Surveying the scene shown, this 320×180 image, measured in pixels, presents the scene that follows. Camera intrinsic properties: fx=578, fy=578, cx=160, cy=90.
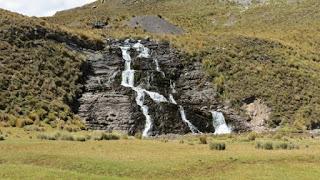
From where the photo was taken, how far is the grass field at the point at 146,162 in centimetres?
2702

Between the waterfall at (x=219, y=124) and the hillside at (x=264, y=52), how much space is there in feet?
14.0

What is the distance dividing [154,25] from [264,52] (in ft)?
116

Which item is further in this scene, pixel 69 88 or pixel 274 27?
pixel 274 27

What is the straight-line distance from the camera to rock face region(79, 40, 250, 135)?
5938 centimetres

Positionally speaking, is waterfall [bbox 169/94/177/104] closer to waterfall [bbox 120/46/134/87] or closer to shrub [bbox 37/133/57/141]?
waterfall [bbox 120/46/134/87]

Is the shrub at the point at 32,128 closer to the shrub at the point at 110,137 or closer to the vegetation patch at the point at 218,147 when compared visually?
the shrub at the point at 110,137

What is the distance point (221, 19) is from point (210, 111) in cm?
7439

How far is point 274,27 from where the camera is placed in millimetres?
116812

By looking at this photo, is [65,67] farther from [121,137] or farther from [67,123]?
[121,137]

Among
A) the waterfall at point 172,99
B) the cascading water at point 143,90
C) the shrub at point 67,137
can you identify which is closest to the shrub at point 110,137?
the shrub at point 67,137

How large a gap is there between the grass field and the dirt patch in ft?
246

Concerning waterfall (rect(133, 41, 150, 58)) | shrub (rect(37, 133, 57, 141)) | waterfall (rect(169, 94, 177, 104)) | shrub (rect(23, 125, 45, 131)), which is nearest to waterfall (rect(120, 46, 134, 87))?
waterfall (rect(133, 41, 150, 58))

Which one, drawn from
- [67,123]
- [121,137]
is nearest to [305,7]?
[67,123]

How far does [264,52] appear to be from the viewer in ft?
278
